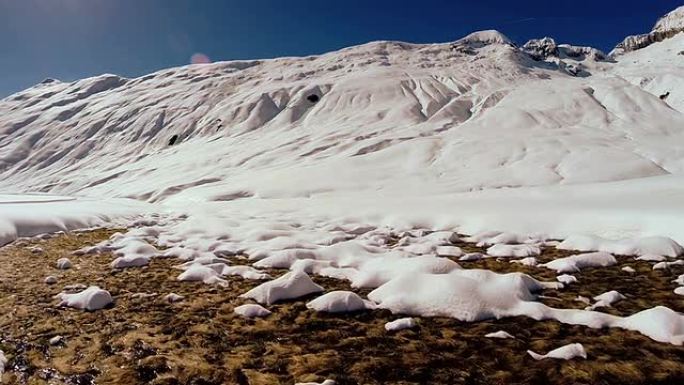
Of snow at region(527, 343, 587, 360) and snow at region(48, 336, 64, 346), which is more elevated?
snow at region(48, 336, 64, 346)

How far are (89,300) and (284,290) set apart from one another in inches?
118

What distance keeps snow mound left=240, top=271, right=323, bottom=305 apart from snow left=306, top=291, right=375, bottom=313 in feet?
1.65

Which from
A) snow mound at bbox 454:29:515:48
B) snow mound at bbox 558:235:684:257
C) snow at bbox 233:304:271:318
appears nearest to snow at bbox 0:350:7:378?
snow at bbox 233:304:271:318

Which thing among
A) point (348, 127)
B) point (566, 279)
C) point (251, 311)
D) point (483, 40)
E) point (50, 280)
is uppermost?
point (483, 40)

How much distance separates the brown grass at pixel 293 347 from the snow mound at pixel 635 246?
2.98 metres

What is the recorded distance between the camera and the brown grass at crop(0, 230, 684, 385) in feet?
14.5

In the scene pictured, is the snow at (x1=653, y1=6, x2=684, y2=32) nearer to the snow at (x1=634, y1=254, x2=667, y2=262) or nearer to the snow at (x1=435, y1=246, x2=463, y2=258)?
the snow at (x1=634, y1=254, x2=667, y2=262)

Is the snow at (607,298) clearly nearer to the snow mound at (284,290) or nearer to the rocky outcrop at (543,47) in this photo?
the snow mound at (284,290)

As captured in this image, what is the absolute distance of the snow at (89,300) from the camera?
6.61 meters

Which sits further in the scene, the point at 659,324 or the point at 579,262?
the point at 579,262

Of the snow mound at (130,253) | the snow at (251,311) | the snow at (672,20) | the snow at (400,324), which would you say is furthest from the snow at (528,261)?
the snow at (672,20)


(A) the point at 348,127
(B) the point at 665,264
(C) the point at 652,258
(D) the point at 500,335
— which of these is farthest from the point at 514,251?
(A) the point at 348,127

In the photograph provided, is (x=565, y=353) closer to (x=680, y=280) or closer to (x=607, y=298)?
(x=607, y=298)

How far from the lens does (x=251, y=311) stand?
20.8ft
